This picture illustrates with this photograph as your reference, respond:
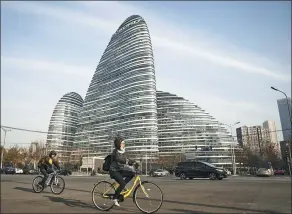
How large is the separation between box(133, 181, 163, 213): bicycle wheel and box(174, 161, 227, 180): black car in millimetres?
17443

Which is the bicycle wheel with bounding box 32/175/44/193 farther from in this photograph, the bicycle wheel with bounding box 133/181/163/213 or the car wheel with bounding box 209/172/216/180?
the car wheel with bounding box 209/172/216/180

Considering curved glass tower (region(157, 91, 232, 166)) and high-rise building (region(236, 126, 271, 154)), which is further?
curved glass tower (region(157, 91, 232, 166))

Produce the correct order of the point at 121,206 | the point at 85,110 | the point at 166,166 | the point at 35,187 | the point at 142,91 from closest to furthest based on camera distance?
1. the point at 121,206
2. the point at 35,187
3. the point at 166,166
4. the point at 142,91
5. the point at 85,110

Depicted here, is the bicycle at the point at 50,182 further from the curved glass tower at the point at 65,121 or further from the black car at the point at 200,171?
the curved glass tower at the point at 65,121

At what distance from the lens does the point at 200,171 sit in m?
23.8

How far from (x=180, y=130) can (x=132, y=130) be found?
988 inches

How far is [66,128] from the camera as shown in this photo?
173 meters

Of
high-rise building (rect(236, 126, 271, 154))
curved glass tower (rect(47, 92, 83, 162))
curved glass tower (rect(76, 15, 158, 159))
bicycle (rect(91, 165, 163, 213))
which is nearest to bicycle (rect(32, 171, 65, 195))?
bicycle (rect(91, 165, 163, 213))

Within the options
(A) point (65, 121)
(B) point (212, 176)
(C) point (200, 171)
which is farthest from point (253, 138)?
(A) point (65, 121)

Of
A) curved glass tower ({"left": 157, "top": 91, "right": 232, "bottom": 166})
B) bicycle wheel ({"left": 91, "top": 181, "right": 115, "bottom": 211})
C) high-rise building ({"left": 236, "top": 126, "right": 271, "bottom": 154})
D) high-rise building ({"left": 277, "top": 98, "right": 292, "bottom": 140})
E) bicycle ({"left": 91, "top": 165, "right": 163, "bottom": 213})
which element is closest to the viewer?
bicycle ({"left": 91, "top": 165, "right": 163, "bottom": 213})

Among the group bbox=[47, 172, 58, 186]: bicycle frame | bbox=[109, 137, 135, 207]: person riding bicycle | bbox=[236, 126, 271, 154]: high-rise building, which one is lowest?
bbox=[47, 172, 58, 186]: bicycle frame

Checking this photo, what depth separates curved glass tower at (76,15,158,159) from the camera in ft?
437

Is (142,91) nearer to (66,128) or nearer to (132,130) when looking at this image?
(132,130)

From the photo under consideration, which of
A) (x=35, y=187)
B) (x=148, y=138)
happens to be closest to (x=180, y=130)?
(x=148, y=138)
